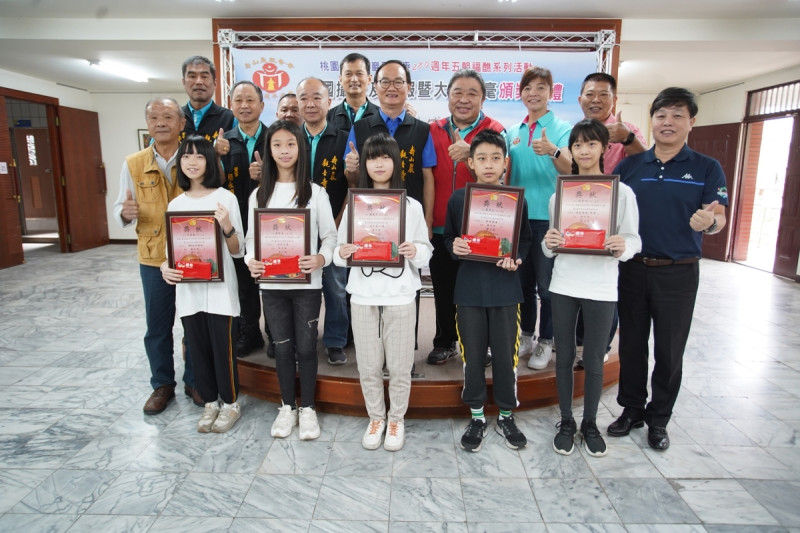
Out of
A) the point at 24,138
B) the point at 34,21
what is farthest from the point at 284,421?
the point at 24,138

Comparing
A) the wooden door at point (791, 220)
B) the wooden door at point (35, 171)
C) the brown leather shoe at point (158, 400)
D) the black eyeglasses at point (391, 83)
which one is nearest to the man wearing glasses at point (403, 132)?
the black eyeglasses at point (391, 83)

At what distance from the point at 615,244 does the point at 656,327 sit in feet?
1.78

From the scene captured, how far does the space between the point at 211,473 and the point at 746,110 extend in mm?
8734

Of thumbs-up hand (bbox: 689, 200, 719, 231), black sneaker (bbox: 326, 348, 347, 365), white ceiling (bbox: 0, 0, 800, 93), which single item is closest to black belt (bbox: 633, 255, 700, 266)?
thumbs-up hand (bbox: 689, 200, 719, 231)

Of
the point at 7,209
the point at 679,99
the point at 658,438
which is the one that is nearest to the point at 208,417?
the point at 658,438

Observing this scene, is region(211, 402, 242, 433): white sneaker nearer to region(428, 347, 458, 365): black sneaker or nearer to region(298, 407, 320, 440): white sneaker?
region(298, 407, 320, 440): white sneaker

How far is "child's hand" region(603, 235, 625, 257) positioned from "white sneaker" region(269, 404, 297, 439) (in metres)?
1.70

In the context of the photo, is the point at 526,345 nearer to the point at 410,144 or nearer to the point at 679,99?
the point at 410,144

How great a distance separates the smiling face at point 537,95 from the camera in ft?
8.12

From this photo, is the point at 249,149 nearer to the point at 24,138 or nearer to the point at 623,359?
the point at 623,359

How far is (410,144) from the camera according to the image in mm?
2443

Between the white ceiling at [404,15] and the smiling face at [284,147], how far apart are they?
110 inches

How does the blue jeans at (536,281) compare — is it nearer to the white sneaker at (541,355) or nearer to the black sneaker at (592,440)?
the white sneaker at (541,355)

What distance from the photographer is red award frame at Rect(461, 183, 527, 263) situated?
2047 millimetres
